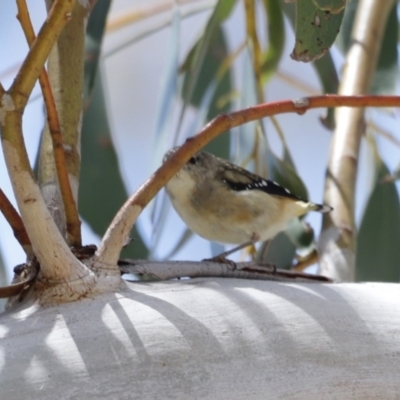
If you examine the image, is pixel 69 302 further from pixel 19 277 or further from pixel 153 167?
pixel 153 167

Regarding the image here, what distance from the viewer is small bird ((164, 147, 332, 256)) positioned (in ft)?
5.83

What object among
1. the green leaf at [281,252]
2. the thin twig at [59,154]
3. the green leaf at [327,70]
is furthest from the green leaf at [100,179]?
the thin twig at [59,154]

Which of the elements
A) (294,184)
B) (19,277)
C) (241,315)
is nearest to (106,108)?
(294,184)

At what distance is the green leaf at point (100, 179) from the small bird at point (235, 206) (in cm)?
19

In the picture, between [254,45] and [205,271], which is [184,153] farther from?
[254,45]

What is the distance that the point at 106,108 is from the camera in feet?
5.92

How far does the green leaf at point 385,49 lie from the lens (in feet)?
6.16

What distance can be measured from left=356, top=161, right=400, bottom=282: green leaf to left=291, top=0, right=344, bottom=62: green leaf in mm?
946

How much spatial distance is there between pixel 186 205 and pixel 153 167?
0.23 m

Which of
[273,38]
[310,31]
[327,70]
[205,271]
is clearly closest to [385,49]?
[327,70]

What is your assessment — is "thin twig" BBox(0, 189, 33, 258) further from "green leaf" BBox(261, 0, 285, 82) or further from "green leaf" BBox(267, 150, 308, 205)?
"green leaf" BBox(261, 0, 285, 82)

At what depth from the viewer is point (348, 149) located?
1644 millimetres

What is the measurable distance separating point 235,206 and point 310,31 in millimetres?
954

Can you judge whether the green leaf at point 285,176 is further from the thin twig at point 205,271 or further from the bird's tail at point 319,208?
the thin twig at point 205,271
